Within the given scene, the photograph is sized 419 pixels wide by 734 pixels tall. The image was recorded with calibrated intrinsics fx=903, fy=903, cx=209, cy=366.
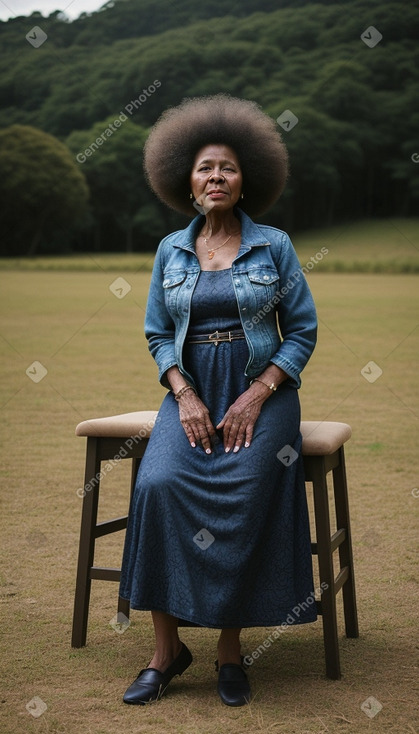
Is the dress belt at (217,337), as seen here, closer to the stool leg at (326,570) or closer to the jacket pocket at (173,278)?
the jacket pocket at (173,278)

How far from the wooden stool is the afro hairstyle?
3.07 ft

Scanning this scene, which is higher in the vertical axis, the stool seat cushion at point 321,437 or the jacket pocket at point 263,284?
the jacket pocket at point 263,284

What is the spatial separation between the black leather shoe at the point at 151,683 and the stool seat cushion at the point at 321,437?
0.85 metres

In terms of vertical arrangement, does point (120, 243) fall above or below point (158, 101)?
below

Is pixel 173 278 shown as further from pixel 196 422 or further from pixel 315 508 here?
pixel 315 508

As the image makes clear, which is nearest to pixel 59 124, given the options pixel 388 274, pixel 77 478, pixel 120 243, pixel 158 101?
pixel 158 101

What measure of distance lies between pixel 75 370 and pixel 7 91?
5528cm

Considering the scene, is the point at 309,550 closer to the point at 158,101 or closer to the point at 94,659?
the point at 94,659

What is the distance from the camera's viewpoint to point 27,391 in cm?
1050

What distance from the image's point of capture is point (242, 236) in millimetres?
3402

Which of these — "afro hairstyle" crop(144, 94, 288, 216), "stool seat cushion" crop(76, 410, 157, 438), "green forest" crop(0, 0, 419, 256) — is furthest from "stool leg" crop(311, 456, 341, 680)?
"green forest" crop(0, 0, 419, 256)

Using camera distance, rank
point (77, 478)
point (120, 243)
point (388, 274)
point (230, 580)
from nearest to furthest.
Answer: point (230, 580) < point (77, 478) < point (388, 274) < point (120, 243)

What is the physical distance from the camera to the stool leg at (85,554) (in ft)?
11.2

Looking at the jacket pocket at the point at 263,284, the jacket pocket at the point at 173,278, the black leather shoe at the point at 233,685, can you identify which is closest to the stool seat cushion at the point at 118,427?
the jacket pocket at the point at 173,278
